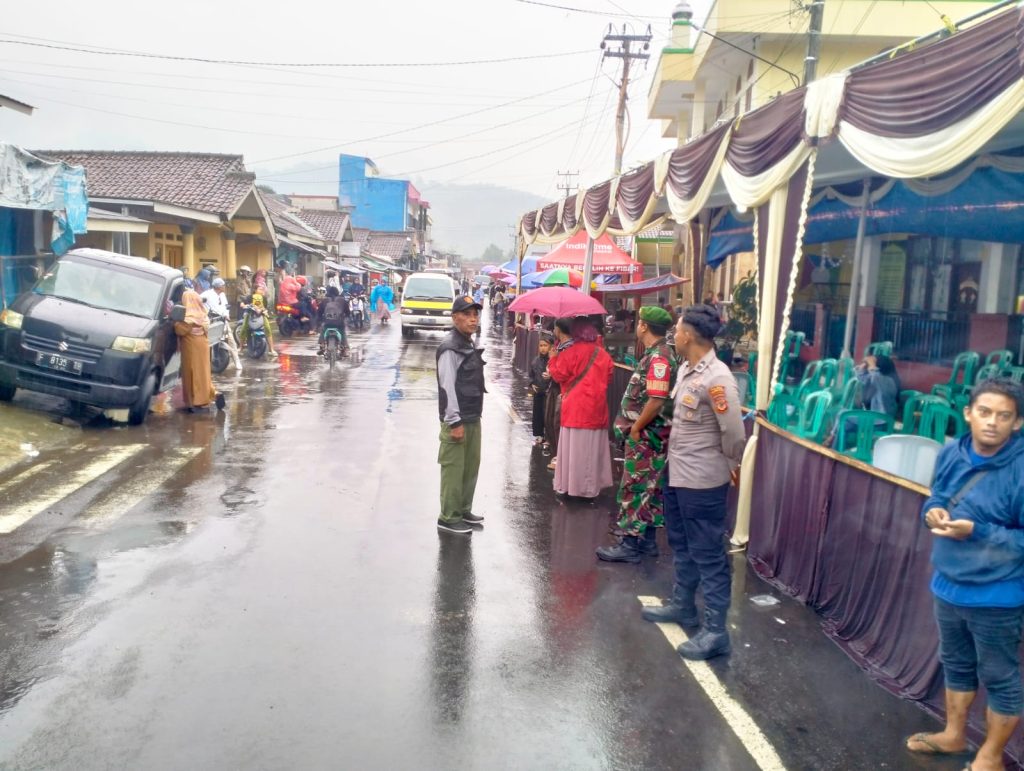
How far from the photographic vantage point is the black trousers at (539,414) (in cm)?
1004

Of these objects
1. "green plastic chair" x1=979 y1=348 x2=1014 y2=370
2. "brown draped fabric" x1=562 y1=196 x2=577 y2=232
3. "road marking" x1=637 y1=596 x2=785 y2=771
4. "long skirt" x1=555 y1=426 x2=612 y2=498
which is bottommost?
"road marking" x1=637 y1=596 x2=785 y2=771

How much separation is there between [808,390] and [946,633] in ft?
19.7

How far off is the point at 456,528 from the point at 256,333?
12.9m

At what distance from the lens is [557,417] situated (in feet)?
29.6

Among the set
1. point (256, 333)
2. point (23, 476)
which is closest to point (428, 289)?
point (256, 333)

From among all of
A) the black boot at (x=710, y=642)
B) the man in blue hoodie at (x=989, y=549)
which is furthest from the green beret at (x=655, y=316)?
the man in blue hoodie at (x=989, y=549)

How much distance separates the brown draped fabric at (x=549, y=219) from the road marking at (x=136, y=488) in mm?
8276

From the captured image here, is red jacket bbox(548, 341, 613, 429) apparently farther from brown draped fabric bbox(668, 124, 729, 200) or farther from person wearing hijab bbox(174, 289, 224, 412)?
person wearing hijab bbox(174, 289, 224, 412)

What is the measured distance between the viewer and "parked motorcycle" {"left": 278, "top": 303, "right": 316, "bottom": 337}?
25016 millimetres

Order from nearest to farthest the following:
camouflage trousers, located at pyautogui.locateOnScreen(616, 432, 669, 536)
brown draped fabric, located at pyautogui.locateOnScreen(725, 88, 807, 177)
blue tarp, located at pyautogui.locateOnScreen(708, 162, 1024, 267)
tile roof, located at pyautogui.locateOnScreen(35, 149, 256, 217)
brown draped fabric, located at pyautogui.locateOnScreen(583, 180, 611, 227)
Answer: camouflage trousers, located at pyautogui.locateOnScreen(616, 432, 669, 536), brown draped fabric, located at pyautogui.locateOnScreen(725, 88, 807, 177), blue tarp, located at pyautogui.locateOnScreen(708, 162, 1024, 267), brown draped fabric, located at pyautogui.locateOnScreen(583, 180, 611, 227), tile roof, located at pyautogui.locateOnScreen(35, 149, 256, 217)

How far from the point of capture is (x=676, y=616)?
505 centimetres

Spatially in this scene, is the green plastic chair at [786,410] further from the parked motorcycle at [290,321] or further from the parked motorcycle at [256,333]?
the parked motorcycle at [290,321]

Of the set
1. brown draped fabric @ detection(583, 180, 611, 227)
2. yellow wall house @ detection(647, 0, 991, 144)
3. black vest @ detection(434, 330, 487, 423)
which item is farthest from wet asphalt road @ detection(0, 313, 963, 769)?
yellow wall house @ detection(647, 0, 991, 144)

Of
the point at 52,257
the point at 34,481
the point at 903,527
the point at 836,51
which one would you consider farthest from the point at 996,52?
the point at 836,51
